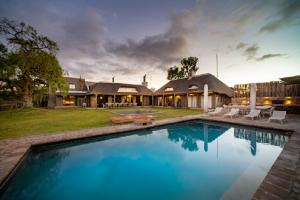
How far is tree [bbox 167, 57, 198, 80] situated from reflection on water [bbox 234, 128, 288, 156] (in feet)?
79.6

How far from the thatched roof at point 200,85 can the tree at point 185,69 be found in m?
8.09

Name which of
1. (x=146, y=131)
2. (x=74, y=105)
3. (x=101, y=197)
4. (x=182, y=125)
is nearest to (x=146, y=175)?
(x=101, y=197)

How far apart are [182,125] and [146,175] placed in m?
6.39

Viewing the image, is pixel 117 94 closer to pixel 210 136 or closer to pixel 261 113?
pixel 210 136

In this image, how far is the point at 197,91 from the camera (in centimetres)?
1883

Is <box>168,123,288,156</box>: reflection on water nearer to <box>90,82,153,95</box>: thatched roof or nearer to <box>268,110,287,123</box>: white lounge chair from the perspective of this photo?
<box>268,110,287,123</box>: white lounge chair

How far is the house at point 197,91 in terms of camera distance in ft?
62.7

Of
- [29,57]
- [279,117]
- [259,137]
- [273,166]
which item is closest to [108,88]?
[29,57]

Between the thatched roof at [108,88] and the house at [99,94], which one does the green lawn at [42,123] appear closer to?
the thatched roof at [108,88]

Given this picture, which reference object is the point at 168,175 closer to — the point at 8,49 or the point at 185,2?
the point at 185,2

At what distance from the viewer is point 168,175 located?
3.93 m

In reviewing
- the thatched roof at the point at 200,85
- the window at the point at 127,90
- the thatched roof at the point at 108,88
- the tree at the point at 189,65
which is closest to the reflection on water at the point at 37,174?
the thatched roof at the point at 108,88

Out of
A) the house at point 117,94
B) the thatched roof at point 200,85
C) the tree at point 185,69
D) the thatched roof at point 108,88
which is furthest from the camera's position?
the tree at point 185,69

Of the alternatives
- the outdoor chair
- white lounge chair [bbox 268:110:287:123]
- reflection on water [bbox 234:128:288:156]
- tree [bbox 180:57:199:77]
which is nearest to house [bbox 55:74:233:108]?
the outdoor chair
